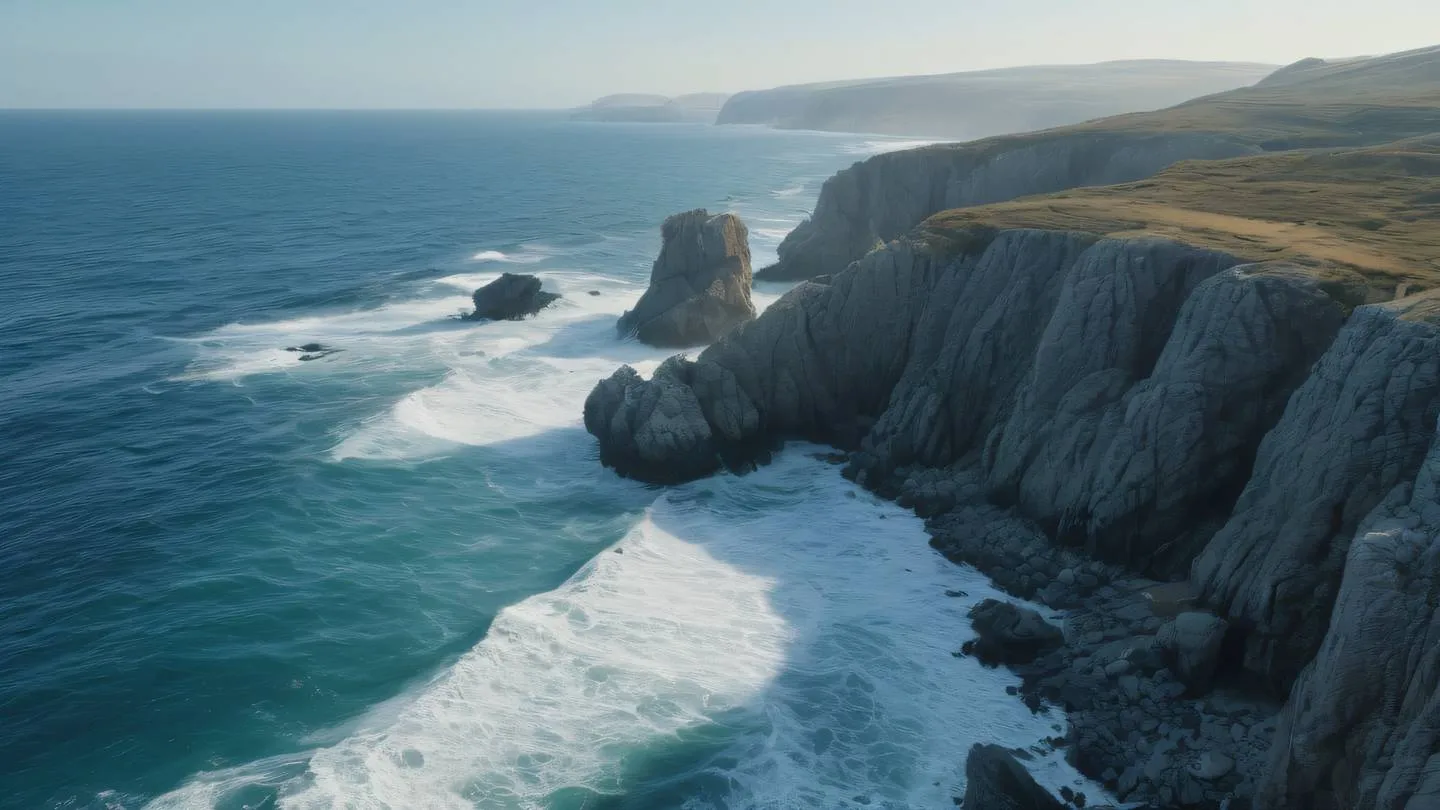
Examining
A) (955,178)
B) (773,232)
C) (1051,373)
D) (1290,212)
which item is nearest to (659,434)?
(1051,373)

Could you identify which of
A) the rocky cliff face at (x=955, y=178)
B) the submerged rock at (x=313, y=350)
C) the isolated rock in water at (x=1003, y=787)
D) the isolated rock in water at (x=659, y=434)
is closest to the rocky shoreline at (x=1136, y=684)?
the isolated rock in water at (x=1003, y=787)

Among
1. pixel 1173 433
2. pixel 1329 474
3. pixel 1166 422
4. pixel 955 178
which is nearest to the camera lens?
pixel 1329 474

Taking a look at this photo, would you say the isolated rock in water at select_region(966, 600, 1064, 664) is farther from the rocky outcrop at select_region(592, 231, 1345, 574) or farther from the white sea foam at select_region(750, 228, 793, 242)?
the white sea foam at select_region(750, 228, 793, 242)

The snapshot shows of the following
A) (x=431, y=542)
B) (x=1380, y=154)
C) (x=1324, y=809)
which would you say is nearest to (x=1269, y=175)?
(x=1380, y=154)

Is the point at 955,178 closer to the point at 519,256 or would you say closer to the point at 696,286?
the point at 696,286

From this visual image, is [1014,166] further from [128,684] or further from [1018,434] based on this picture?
[128,684]
